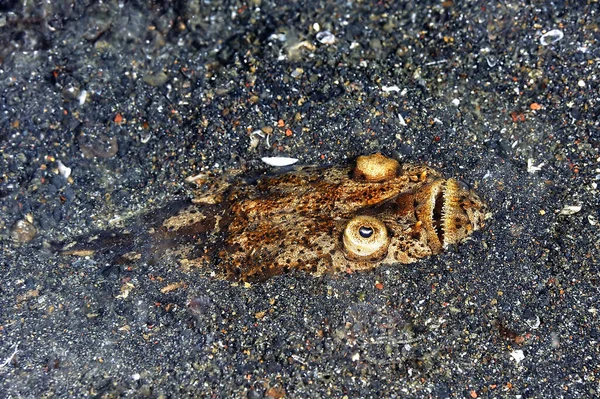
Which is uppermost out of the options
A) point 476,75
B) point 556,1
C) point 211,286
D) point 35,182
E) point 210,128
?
point 556,1

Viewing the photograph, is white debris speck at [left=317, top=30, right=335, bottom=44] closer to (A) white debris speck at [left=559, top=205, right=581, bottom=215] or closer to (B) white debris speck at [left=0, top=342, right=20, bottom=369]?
(A) white debris speck at [left=559, top=205, right=581, bottom=215]

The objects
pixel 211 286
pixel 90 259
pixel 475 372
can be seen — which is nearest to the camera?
pixel 475 372

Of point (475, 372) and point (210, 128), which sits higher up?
point (210, 128)

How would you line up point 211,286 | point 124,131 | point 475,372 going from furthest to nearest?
point 124,131, point 211,286, point 475,372

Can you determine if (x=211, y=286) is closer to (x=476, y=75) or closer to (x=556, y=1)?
(x=476, y=75)

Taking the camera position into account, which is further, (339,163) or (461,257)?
(339,163)

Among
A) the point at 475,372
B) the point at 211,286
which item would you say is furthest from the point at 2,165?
Result: the point at 475,372
